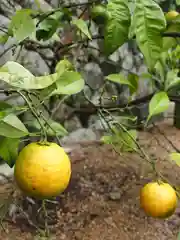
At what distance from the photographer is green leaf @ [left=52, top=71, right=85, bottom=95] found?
0.64 m

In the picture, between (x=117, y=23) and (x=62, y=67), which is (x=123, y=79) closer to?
(x=117, y=23)

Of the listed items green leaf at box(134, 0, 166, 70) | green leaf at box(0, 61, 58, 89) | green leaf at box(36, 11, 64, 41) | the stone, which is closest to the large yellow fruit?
green leaf at box(134, 0, 166, 70)

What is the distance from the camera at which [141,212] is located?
65.4 inches

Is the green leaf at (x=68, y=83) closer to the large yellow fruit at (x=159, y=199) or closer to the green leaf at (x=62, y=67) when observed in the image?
the green leaf at (x=62, y=67)

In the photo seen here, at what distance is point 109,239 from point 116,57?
171 centimetres

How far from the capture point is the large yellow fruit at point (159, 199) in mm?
786

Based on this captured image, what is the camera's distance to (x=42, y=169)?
588 mm

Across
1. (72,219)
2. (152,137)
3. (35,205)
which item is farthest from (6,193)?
(152,137)

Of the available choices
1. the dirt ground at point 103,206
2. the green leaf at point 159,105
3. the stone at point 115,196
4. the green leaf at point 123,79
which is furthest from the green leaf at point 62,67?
the stone at point 115,196

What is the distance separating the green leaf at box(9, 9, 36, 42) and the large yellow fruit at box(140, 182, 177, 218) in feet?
1.30

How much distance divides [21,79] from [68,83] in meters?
0.12

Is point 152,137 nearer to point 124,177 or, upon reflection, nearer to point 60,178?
point 124,177

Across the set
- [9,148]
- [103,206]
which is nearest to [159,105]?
[9,148]

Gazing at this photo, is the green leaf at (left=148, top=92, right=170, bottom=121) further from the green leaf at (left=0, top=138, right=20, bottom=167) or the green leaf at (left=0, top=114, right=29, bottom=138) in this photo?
the green leaf at (left=0, top=114, right=29, bottom=138)
